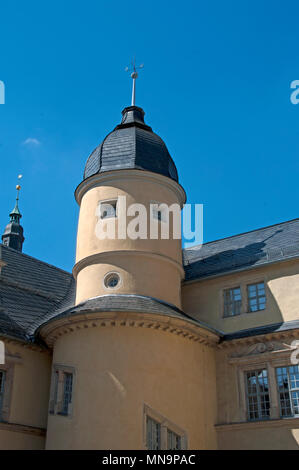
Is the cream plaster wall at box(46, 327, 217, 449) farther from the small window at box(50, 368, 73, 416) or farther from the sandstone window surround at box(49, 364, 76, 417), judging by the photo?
the small window at box(50, 368, 73, 416)

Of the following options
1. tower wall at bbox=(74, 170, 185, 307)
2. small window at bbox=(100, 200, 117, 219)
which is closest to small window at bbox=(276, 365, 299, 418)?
tower wall at bbox=(74, 170, 185, 307)

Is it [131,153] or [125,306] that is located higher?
[131,153]

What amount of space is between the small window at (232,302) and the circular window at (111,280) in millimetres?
4860

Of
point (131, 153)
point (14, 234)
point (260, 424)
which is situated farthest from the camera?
point (14, 234)

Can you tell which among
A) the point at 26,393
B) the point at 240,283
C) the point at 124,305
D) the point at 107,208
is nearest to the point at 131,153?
the point at 107,208

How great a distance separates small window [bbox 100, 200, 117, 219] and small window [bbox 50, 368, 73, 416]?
21.4ft

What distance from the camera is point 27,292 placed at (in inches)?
1029

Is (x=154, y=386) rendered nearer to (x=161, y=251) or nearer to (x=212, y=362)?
(x=212, y=362)

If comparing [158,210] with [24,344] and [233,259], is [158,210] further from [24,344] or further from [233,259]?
[24,344]

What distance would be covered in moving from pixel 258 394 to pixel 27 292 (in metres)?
10.9

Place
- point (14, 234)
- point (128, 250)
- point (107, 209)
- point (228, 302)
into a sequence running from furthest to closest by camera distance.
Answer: point (14, 234) < point (228, 302) < point (107, 209) < point (128, 250)

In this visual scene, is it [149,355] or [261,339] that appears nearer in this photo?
[149,355]

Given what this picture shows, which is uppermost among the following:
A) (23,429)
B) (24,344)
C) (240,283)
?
(240,283)
